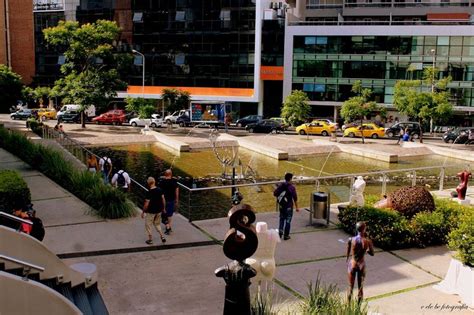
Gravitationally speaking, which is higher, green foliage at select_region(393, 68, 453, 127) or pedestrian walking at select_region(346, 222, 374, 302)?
green foliage at select_region(393, 68, 453, 127)

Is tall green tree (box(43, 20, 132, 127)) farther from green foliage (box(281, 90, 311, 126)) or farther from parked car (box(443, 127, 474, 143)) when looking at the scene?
parked car (box(443, 127, 474, 143))

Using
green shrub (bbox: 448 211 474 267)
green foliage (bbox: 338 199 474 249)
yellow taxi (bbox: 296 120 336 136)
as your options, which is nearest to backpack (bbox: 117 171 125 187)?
green foliage (bbox: 338 199 474 249)

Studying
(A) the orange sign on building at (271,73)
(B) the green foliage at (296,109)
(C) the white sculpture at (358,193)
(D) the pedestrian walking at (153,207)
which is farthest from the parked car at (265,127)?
(D) the pedestrian walking at (153,207)

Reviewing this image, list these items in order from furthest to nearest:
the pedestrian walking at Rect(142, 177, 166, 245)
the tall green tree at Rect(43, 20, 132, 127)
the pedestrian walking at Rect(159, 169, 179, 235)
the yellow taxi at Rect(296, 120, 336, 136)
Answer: the yellow taxi at Rect(296, 120, 336, 136), the tall green tree at Rect(43, 20, 132, 127), the pedestrian walking at Rect(159, 169, 179, 235), the pedestrian walking at Rect(142, 177, 166, 245)

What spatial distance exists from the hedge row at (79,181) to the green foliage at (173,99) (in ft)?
98.0

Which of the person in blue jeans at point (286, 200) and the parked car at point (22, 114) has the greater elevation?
the person in blue jeans at point (286, 200)

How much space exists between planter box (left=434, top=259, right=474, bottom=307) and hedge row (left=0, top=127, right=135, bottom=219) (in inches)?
310

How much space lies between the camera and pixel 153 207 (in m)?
11.5

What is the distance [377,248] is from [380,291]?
2.60m

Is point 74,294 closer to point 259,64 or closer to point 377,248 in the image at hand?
point 377,248

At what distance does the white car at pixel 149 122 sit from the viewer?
49656 mm

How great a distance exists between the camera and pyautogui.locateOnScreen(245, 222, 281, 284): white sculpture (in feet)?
27.5

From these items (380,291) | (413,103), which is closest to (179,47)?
(413,103)

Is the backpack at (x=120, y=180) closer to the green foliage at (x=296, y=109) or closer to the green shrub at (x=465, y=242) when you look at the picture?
the green shrub at (x=465, y=242)
